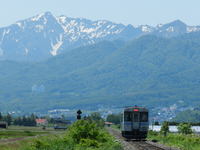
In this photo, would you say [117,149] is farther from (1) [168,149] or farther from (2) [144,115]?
(2) [144,115]

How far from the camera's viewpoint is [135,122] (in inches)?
2717

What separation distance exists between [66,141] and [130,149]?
6360mm

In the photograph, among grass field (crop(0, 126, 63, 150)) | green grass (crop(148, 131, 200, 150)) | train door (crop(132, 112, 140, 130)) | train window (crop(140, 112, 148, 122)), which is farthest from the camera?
train window (crop(140, 112, 148, 122))

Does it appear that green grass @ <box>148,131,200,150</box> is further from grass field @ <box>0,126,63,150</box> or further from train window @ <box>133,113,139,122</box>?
grass field @ <box>0,126,63,150</box>

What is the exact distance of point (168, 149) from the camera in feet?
165

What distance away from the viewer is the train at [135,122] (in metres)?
69.1

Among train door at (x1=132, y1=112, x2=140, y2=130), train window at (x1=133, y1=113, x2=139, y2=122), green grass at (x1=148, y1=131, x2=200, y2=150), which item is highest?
train window at (x1=133, y1=113, x2=139, y2=122)

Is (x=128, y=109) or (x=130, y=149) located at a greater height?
(x=128, y=109)

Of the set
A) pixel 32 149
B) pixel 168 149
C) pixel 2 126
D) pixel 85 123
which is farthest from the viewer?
pixel 2 126

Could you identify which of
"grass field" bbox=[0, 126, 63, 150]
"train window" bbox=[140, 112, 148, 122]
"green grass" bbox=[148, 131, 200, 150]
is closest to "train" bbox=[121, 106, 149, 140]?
"train window" bbox=[140, 112, 148, 122]

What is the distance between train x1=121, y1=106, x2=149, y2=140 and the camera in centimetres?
6912

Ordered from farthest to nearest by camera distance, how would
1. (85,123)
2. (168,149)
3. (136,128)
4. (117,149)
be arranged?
1. (136,128)
2. (85,123)
3. (168,149)
4. (117,149)

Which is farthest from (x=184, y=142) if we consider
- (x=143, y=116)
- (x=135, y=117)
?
(x=143, y=116)

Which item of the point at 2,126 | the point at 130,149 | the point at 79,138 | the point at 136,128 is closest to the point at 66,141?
the point at 79,138
